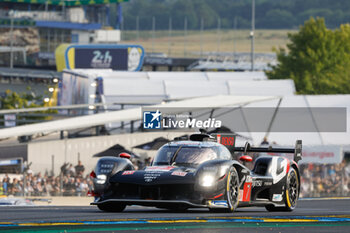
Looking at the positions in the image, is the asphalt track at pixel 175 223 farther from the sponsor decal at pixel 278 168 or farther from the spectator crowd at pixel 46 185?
the spectator crowd at pixel 46 185

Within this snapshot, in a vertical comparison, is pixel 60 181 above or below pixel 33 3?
below

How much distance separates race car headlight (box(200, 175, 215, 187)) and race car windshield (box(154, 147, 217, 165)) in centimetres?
83

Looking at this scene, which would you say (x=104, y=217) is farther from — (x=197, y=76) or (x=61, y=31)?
(x=61, y=31)

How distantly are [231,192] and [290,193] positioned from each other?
7.96 feet

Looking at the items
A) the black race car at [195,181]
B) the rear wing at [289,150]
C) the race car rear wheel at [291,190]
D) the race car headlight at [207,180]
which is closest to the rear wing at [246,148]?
the rear wing at [289,150]

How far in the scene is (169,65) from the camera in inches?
7338

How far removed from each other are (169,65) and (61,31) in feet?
76.4

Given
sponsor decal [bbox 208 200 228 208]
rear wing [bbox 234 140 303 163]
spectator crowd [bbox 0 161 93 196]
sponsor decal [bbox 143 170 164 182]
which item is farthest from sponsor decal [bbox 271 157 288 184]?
spectator crowd [bbox 0 161 93 196]

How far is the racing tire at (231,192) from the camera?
1545cm

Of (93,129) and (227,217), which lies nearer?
(227,217)

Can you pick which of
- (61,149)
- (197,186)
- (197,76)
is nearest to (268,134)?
(61,149)

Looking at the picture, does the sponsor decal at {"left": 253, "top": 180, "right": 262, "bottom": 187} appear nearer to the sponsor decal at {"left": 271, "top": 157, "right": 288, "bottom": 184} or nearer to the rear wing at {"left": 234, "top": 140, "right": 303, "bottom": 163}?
the sponsor decal at {"left": 271, "top": 157, "right": 288, "bottom": 184}

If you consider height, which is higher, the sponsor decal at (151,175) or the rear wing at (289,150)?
the rear wing at (289,150)

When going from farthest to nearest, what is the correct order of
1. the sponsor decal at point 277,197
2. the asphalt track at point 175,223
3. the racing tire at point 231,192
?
the sponsor decal at point 277,197
the racing tire at point 231,192
the asphalt track at point 175,223
